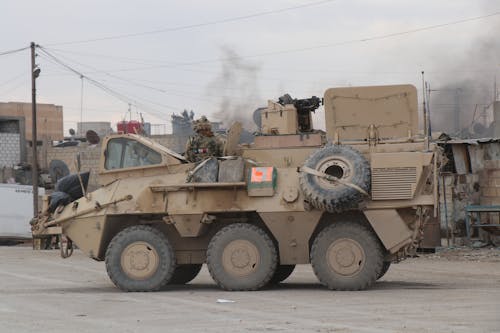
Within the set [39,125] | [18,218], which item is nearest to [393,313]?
[18,218]

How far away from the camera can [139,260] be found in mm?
16438

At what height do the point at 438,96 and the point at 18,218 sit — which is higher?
the point at 438,96

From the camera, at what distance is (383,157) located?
1553cm

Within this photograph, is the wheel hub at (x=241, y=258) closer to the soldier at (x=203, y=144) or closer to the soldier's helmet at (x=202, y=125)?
the soldier at (x=203, y=144)

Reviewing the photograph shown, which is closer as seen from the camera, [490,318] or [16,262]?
[490,318]

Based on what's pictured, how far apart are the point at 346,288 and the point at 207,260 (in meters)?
2.29

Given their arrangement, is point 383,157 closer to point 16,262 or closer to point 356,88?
point 356,88

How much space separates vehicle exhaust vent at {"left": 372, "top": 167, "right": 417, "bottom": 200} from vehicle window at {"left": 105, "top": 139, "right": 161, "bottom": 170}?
3.78 meters

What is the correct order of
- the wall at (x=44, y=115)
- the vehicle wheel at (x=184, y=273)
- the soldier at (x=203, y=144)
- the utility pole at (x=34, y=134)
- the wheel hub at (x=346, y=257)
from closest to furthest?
the wheel hub at (x=346, y=257)
the soldier at (x=203, y=144)
the vehicle wheel at (x=184, y=273)
the utility pole at (x=34, y=134)
the wall at (x=44, y=115)

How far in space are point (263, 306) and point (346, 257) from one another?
95.9 inches

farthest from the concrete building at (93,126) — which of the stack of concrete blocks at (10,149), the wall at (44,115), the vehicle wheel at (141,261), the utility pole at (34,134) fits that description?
the vehicle wheel at (141,261)

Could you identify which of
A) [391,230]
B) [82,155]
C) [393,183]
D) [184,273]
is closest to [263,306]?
[391,230]

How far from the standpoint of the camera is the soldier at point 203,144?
16.9m

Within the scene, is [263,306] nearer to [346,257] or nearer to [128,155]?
[346,257]
